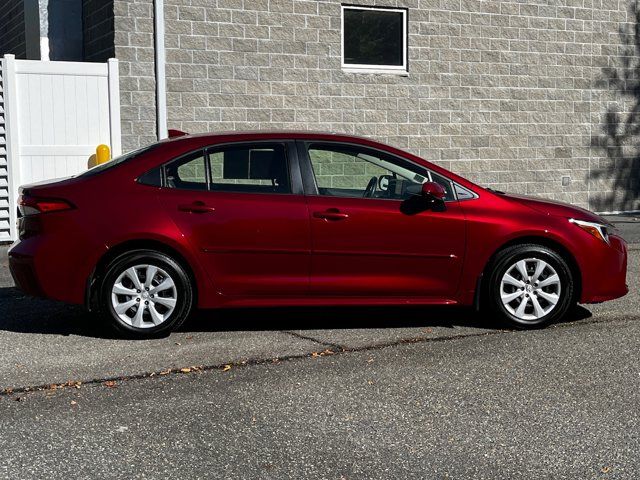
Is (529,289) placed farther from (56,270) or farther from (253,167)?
(56,270)

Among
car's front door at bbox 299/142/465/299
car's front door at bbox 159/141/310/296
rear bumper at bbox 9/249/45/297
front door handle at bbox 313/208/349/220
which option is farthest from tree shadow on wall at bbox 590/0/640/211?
rear bumper at bbox 9/249/45/297

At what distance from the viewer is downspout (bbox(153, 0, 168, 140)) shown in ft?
43.6

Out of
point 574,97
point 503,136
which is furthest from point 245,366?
point 574,97

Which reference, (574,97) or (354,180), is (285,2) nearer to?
(574,97)

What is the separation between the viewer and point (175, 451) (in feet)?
15.2

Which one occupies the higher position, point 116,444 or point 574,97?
point 574,97

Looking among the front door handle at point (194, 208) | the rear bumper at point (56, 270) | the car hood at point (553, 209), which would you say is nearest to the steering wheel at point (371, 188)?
the car hood at point (553, 209)

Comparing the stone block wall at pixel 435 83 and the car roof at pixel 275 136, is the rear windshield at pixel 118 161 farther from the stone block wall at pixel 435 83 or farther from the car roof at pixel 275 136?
the stone block wall at pixel 435 83

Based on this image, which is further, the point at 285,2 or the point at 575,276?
the point at 285,2

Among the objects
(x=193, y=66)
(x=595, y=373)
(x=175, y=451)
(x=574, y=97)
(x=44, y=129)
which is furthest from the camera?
(x=574, y=97)

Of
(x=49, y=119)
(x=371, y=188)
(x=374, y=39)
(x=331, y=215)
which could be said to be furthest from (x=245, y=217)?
(x=374, y=39)

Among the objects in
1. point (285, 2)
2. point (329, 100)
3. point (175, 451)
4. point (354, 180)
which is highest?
point (285, 2)

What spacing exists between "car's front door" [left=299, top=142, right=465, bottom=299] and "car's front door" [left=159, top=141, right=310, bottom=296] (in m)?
0.13

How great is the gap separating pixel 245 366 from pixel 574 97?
1130 cm
